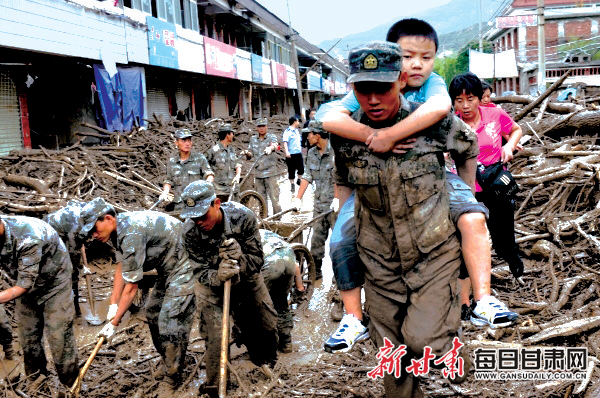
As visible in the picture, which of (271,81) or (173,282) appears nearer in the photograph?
(173,282)

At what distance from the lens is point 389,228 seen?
2.82m

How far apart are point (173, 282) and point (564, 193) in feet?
18.8

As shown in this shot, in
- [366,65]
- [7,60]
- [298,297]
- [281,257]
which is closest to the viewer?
[366,65]

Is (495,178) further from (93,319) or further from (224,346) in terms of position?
(93,319)

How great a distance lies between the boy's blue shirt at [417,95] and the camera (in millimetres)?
2791

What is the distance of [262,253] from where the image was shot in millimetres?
4922

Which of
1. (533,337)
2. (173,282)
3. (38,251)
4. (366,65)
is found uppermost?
(366,65)

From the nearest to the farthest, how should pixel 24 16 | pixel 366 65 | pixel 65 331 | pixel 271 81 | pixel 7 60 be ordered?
pixel 366 65
pixel 65 331
pixel 24 16
pixel 7 60
pixel 271 81

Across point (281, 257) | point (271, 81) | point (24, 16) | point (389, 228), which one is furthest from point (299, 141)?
point (271, 81)

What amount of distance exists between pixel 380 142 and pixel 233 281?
7.51 ft

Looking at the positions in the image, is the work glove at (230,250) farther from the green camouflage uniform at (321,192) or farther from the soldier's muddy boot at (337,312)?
the green camouflage uniform at (321,192)

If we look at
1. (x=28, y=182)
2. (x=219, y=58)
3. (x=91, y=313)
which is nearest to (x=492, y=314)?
(x=91, y=313)

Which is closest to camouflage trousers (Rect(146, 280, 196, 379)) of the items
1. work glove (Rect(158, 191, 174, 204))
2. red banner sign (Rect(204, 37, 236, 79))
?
work glove (Rect(158, 191, 174, 204))

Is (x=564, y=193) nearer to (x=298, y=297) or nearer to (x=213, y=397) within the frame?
(x=298, y=297)
